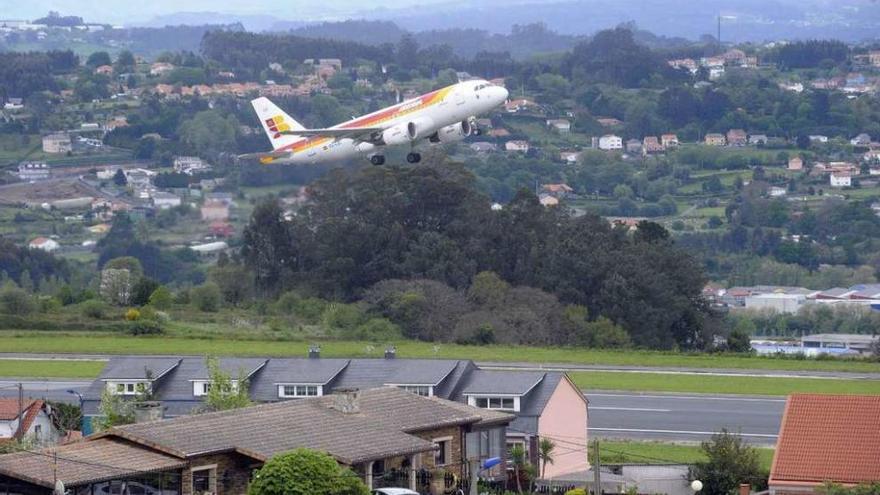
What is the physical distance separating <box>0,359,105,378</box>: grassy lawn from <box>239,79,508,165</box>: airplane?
9.94m

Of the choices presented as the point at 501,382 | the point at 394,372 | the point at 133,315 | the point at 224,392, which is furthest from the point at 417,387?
the point at 133,315

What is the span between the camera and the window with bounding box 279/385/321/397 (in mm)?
57750

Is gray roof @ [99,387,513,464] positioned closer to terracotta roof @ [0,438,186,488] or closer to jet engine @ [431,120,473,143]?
terracotta roof @ [0,438,186,488]

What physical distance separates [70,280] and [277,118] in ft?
146

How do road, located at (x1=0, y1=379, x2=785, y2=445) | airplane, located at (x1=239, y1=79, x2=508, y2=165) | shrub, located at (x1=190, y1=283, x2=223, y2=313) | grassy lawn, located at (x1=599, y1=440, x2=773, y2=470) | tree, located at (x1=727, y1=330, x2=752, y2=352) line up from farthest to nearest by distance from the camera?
1. shrub, located at (x1=190, y1=283, x2=223, y2=313)
2. tree, located at (x1=727, y1=330, x2=752, y2=352)
3. airplane, located at (x1=239, y1=79, x2=508, y2=165)
4. road, located at (x1=0, y1=379, x2=785, y2=445)
5. grassy lawn, located at (x1=599, y1=440, x2=773, y2=470)

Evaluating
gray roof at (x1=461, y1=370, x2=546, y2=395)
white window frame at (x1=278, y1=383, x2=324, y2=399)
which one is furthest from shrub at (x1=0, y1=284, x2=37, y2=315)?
gray roof at (x1=461, y1=370, x2=546, y2=395)

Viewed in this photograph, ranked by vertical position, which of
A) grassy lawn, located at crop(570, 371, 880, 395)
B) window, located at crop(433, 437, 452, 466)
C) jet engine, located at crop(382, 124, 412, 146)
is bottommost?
grassy lawn, located at crop(570, 371, 880, 395)

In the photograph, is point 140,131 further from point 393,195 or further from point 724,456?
point 724,456

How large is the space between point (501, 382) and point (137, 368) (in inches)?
421

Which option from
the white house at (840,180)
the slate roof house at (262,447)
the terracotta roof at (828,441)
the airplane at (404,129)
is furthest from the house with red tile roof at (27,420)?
the white house at (840,180)

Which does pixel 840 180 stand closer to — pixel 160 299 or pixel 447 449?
pixel 160 299

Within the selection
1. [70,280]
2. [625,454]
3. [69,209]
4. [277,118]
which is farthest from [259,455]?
[69,209]

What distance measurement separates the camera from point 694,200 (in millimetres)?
182375

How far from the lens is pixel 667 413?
2474 inches
